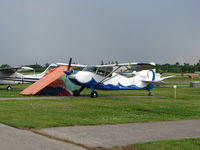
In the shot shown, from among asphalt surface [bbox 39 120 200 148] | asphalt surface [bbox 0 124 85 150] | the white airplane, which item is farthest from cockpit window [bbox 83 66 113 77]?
asphalt surface [bbox 0 124 85 150]

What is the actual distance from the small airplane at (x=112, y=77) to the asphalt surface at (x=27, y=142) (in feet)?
51.9

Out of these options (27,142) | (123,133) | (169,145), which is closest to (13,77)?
(123,133)

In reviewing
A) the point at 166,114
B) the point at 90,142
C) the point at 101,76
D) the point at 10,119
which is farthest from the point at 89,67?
the point at 90,142

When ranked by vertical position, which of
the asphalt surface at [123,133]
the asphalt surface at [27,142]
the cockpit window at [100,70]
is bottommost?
the asphalt surface at [123,133]

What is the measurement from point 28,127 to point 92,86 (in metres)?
16.1

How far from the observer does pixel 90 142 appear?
802cm

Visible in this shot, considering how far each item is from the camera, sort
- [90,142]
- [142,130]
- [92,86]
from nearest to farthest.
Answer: [90,142] < [142,130] < [92,86]

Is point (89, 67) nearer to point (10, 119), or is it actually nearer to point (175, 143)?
point (10, 119)

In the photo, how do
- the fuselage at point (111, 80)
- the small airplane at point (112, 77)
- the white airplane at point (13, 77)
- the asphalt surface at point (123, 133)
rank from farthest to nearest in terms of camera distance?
the white airplane at point (13, 77), the fuselage at point (111, 80), the small airplane at point (112, 77), the asphalt surface at point (123, 133)

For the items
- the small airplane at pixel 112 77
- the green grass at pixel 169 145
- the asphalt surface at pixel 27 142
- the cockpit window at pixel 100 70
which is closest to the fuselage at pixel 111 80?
the small airplane at pixel 112 77

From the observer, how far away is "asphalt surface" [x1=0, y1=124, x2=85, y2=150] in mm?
7383

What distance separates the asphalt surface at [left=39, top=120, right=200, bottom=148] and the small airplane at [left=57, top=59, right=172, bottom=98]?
13.5 m

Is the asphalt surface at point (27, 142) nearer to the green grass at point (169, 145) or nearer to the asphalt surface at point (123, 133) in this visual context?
the asphalt surface at point (123, 133)

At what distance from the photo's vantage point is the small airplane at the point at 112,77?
2523 centimetres
